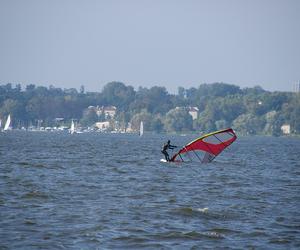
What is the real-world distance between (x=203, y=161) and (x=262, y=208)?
19574 millimetres

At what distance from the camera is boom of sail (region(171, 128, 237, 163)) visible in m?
40.8

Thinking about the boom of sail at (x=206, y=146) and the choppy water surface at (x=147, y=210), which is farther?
the boom of sail at (x=206, y=146)

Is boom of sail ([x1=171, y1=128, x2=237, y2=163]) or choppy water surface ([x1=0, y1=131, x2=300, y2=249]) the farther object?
boom of sail ([x1=171, y1=128, x2=237, y2=163])

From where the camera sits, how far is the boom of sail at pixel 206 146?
4078 centimetres

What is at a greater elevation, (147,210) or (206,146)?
(206,146)

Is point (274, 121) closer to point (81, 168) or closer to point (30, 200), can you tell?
point (81, 168)

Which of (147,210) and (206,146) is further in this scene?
(206,146)

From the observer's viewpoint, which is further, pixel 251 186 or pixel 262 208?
pixel 251 186

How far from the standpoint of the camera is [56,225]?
20.6 metres

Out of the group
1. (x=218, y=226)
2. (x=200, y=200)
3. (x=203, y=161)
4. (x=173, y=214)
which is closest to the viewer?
(x=218, y=226)

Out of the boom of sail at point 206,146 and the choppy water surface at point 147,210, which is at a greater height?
the boom of sail at point 206,146

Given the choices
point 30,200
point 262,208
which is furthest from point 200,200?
point 30,200

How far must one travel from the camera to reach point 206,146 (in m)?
42.0

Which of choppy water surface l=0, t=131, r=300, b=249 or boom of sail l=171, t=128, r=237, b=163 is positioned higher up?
boom of sail l=171, t=128, r=237, b=163
